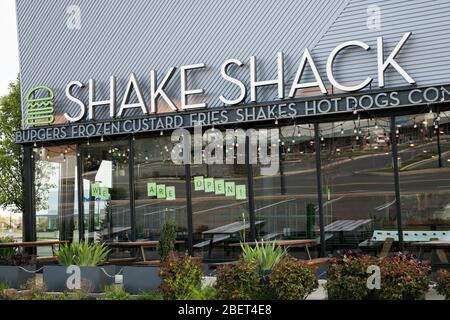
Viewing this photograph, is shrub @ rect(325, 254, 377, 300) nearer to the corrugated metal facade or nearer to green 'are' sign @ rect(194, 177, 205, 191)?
the corrugated metal facade

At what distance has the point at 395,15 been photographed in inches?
498

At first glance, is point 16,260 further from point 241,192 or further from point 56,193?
point 241,192

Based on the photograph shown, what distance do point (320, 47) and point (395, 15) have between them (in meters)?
1.64

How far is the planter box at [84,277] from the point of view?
11.6 m

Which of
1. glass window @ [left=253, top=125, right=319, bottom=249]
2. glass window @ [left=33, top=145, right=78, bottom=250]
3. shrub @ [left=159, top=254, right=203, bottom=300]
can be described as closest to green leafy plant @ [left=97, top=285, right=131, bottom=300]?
shrub @ [left=159, top=254, right=203, bottom=300]

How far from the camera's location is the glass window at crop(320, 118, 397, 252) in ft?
41.7

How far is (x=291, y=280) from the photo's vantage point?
30.1ft

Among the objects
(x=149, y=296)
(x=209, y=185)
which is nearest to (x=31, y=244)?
(x=209, y=185)

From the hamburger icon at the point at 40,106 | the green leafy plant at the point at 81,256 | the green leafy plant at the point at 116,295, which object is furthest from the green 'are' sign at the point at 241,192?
the hamburger icon at the point at 40,106

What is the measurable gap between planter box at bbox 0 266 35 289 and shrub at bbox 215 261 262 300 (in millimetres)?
5164

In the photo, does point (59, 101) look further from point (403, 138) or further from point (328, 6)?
point (403, 138)

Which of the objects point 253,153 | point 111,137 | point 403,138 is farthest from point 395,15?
point 111,137

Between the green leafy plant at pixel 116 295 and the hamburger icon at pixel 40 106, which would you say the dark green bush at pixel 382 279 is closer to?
the green leafy plant at pixel 116 295
